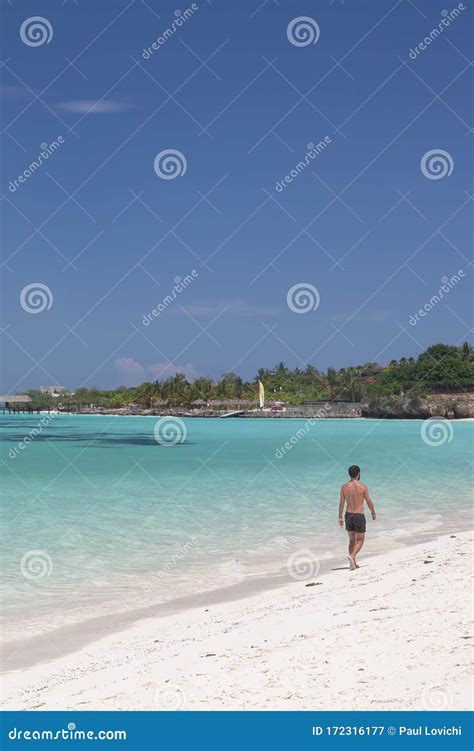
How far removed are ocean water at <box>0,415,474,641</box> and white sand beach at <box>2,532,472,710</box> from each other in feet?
7.37

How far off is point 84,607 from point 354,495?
15.6 ft

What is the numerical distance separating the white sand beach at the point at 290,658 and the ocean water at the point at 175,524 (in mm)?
2248

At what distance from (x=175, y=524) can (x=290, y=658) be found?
14349 mm

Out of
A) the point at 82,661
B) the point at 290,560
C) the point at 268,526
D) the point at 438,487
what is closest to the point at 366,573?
Result: the point at 290,560

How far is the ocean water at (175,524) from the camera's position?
13.5 metres

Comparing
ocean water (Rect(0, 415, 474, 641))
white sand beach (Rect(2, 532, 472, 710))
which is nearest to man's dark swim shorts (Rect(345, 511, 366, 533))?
ocean water (Rect(0, 415, 474, 641))

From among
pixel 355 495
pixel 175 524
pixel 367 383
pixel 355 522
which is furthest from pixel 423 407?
pixel 355 495

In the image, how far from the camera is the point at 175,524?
70.9ft

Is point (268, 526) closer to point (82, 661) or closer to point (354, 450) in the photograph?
point (82, 661)

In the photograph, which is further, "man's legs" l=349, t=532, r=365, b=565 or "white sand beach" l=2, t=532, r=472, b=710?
"man's legs" l=349, t=532, r=365, b=565

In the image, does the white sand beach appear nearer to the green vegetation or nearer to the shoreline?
the shoreline

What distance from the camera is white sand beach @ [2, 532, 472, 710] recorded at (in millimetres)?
6406

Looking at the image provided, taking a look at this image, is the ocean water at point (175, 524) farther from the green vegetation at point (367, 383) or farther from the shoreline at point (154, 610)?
the green vegetation at point (367, 383)

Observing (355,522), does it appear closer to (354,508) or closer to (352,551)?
(354,508)
